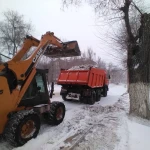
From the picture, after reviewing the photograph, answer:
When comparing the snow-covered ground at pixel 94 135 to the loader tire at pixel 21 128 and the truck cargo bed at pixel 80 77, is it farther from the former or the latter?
the truck cargo bed at pixel 80 77

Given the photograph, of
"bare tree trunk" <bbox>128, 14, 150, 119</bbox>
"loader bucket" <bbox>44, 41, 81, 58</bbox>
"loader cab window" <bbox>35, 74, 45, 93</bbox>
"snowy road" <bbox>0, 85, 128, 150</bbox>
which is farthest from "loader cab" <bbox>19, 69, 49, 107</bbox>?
"bare tree trunk" <bbox>128, 14, 150, 119</bbox>

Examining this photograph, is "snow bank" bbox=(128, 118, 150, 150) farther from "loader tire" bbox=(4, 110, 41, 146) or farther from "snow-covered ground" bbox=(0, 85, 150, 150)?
"loader tire" bbox=(4, 110, 41, 146)

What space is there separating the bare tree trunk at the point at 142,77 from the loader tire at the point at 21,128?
4397mm

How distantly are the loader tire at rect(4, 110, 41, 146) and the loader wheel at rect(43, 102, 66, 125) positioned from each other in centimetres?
112

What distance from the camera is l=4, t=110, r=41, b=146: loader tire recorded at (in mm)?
4789

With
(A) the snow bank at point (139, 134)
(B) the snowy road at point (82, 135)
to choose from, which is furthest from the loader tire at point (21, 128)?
(A) the snow bank at point (139, 134)

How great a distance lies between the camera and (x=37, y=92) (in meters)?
6.20

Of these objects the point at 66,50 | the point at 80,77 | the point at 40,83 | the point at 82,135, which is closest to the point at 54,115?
the point at 40,83

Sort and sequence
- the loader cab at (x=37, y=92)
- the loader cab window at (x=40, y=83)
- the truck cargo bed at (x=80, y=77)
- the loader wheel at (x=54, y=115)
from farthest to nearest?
the truck cargo bed at (x=80, y=77) < the loader wheel at (x=54, y=115) < the loader cab window at (x=40, y=83) < the loader cab at (x=37, y=92)

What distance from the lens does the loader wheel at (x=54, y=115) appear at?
6.59 m

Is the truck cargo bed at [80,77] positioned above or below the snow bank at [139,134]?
above

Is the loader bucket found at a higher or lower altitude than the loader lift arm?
higher

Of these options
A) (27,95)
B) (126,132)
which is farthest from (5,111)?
(126,132)

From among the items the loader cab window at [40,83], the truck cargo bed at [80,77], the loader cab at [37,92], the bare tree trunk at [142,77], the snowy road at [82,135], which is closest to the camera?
the snowy road at [82,135]
